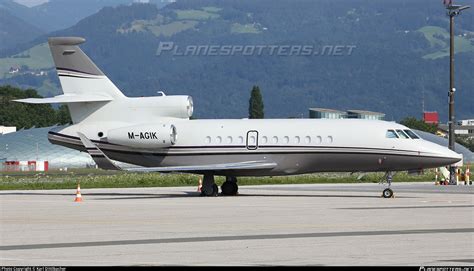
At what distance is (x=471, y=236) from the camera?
24859 mm

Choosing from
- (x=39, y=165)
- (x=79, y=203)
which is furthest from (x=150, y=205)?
(x=39, y=165)

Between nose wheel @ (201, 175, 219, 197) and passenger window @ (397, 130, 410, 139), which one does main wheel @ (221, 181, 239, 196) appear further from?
passenger window @ (397, 130, 410, 139)

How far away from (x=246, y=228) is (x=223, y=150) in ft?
65.9

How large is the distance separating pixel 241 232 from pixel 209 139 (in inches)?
854

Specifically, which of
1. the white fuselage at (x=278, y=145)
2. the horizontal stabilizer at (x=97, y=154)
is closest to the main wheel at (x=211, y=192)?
the white fuselage at (x=278, y=145)

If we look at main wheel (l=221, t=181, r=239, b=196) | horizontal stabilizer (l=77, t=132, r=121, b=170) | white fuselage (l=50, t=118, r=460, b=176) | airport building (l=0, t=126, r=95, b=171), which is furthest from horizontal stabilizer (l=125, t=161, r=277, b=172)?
airport building (l=0, t=126, r=95, b=171)

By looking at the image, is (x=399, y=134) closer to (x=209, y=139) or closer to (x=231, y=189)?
(x=231, y=189)

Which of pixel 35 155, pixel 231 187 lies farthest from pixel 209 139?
pixel 35 155

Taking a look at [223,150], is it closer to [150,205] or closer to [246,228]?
[150,205]

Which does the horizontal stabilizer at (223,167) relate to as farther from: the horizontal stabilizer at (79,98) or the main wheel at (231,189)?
the horizontal stabilizer at (79,98)

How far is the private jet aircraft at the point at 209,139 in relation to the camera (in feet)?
150

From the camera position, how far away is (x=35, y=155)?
135250mm

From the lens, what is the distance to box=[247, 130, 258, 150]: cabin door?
47.3 meters

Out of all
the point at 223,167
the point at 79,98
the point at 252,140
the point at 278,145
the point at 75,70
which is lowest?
the point at 223,167
